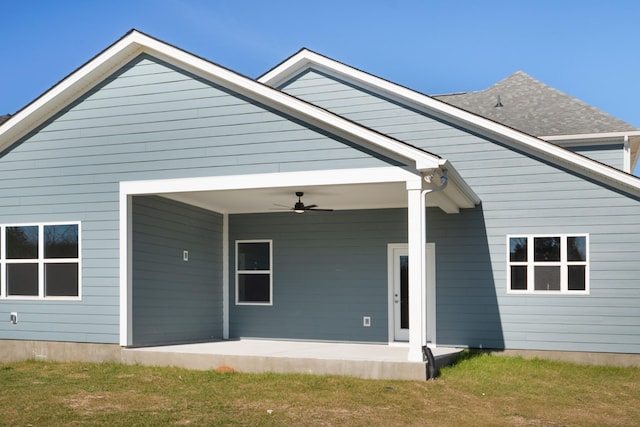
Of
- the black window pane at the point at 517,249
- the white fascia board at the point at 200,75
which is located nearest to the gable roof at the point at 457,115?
the black window pane at the point at 517,249

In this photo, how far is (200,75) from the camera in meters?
11.6

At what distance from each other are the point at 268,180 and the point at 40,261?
4.57 metres

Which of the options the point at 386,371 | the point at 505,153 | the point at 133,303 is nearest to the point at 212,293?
the point at 133,303

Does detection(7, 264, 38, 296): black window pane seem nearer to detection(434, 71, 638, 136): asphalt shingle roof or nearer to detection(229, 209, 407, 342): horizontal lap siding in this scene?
detection(229, 209, 407, 342): horizontal lap siding

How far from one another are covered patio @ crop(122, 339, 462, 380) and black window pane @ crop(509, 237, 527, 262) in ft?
6.41

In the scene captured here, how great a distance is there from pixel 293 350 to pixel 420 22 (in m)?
12.7

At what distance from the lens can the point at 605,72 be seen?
3047cm

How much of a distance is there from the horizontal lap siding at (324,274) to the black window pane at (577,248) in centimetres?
305

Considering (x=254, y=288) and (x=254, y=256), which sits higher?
(x=254, y=256)

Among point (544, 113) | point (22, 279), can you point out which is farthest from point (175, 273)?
point (544, 113)

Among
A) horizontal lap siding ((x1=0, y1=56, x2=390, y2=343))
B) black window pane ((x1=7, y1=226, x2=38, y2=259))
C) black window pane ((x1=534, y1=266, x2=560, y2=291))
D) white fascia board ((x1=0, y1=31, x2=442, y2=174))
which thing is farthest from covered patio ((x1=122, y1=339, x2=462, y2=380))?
white fascia board ((x1=0, y1=31, x2=442, y2=174))

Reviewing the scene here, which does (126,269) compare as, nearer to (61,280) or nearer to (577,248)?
(61,280)

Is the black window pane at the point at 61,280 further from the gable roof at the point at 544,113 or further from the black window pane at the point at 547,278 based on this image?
the gable roof at the point at 544,113

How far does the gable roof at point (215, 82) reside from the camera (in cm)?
1020
